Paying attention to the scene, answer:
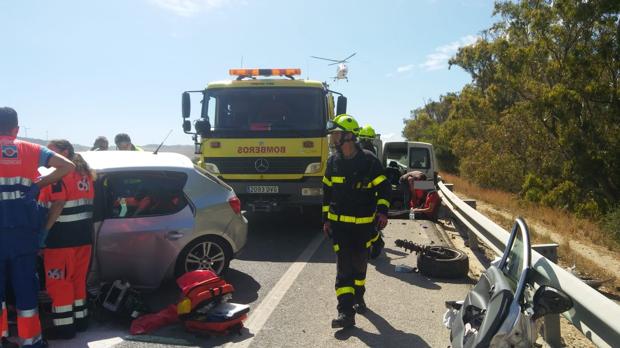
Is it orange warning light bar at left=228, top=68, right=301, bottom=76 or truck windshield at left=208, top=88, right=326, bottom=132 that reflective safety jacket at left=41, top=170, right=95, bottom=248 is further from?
orange warning light bar at left=228, top=68, right=301, bottom=76

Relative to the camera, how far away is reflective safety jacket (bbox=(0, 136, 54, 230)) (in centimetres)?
359

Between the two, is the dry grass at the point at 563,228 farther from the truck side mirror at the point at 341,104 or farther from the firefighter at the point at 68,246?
the firefighter at the point at 68,246

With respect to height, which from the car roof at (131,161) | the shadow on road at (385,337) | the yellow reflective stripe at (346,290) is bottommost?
the shadow on road at (385,337)

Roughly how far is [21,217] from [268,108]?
5521mm

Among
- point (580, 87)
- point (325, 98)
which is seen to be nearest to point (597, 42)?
point (580, 87)

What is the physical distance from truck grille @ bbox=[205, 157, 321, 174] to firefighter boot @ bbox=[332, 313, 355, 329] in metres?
4.30

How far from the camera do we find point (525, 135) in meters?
21.3

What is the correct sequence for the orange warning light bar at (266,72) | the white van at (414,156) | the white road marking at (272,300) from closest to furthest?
1. the white road marking at (272,300)
2. the orange warning light bar at (266,72)
3. the white van at (414,156)

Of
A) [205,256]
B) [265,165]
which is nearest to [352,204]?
[205,256]

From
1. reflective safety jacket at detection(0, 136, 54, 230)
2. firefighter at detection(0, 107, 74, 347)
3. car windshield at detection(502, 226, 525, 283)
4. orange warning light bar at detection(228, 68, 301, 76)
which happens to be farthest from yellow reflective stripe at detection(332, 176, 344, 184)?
orange warning light bar at detection(228, 68, 301, 76)

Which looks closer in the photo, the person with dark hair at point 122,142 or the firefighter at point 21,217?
the firefighter at point 21,217

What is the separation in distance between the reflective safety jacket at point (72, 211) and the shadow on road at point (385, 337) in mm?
2351

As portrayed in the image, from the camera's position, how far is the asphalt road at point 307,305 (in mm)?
4133

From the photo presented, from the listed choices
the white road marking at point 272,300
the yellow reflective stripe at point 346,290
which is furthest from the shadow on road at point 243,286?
the yellow reflective stripe at point 346,290
